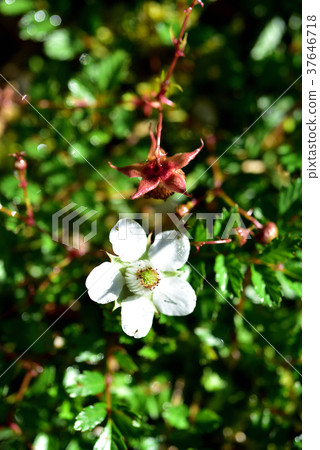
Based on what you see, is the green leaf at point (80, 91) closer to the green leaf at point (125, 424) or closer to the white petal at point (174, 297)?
the white petal at point (174, 297)

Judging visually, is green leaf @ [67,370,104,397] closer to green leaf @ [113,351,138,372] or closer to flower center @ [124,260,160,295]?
green leaf @ [113,351,138,372]

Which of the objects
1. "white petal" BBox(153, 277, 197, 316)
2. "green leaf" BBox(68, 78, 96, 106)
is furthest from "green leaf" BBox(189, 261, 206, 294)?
"green leaf" BBox(68, 78, 96, 106)

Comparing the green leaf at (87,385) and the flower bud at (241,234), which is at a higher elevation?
the flower bud at (241,234)

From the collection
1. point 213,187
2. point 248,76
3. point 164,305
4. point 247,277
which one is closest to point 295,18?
point 248,76

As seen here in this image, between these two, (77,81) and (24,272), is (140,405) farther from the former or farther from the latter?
(77,81)

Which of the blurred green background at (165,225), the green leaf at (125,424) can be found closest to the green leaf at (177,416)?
the blurred green background at (165,225)

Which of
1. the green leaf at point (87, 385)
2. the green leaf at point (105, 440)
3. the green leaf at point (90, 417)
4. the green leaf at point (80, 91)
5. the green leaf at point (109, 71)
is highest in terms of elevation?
the green leaf at point (109, 71)

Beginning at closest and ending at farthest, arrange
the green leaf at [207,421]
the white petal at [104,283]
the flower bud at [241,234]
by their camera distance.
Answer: the white petal at [104,283], the flower bud at [241,234], the green leaf at [207,421]

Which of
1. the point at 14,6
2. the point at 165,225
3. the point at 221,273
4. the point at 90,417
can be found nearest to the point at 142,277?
the point at 221,273

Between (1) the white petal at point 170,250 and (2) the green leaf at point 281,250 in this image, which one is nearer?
(1) the white petal at point 170,250
